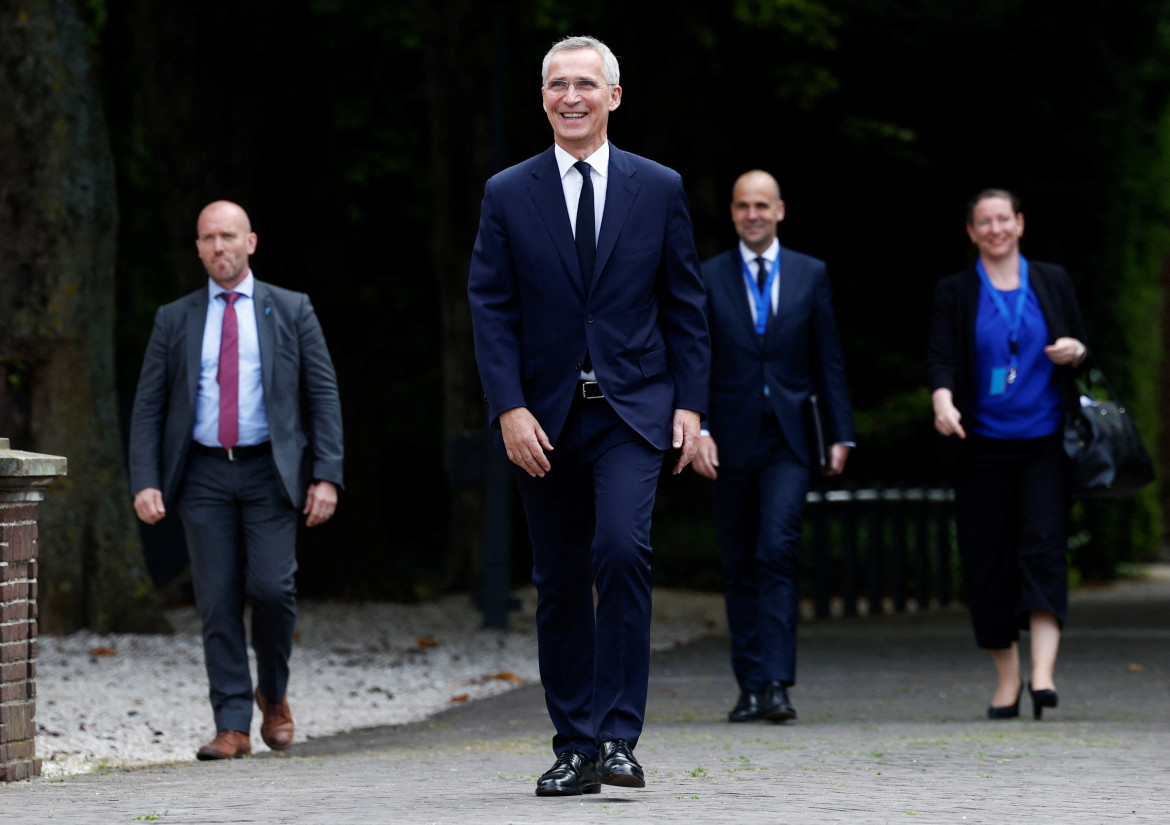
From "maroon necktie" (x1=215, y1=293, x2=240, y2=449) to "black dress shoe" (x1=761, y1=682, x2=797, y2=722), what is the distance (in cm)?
238

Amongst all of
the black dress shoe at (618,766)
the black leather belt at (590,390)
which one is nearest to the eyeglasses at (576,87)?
the black leather belt at (590,390)

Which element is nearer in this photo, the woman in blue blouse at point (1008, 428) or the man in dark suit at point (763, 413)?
the woman in blue blouse at point (1008, 428)

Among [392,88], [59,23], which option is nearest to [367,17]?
[392,88]

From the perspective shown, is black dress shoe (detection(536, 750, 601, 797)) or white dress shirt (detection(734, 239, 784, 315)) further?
white dress shirt (detection(734, 239, 784, 315))

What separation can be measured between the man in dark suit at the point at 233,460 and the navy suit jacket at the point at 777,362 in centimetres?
171

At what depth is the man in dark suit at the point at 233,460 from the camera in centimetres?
730

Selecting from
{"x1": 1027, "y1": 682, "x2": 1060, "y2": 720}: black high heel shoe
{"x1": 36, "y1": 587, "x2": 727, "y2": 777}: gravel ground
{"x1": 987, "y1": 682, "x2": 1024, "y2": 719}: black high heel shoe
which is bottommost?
{"x1": 36, "y1": 587, "x2": 727, "y2": 777}: gravel ground

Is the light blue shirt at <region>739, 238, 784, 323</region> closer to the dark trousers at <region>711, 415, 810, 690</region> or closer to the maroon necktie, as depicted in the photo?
the dark trousers at <region>711, 415, 810, 690</region>

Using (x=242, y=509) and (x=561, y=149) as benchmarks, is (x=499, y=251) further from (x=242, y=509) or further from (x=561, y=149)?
(x=242, y=509)

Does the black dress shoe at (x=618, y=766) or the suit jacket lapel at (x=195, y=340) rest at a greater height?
the suit jacket lapel at (x=195, y=340)

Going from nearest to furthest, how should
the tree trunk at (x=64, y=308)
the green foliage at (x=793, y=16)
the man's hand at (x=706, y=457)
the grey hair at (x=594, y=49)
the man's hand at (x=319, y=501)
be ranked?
the grey hair at (x=594, y=49), the man's hand at (x=319, y=501), the man's hand at (x=706, y=457), the tree trunk at (x=64, y=308), the green foliage at (x=793, y=16)

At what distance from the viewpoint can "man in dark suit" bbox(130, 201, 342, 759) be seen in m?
7.30

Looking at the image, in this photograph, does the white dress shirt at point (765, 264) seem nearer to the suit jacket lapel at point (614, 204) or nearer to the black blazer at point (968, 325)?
the black blazer at point (968, 325)

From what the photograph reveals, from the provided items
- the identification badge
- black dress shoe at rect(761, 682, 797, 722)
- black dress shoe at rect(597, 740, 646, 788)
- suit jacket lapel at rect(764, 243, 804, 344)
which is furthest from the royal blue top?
black dress shoe at rect(597, 740, 646, 788)
